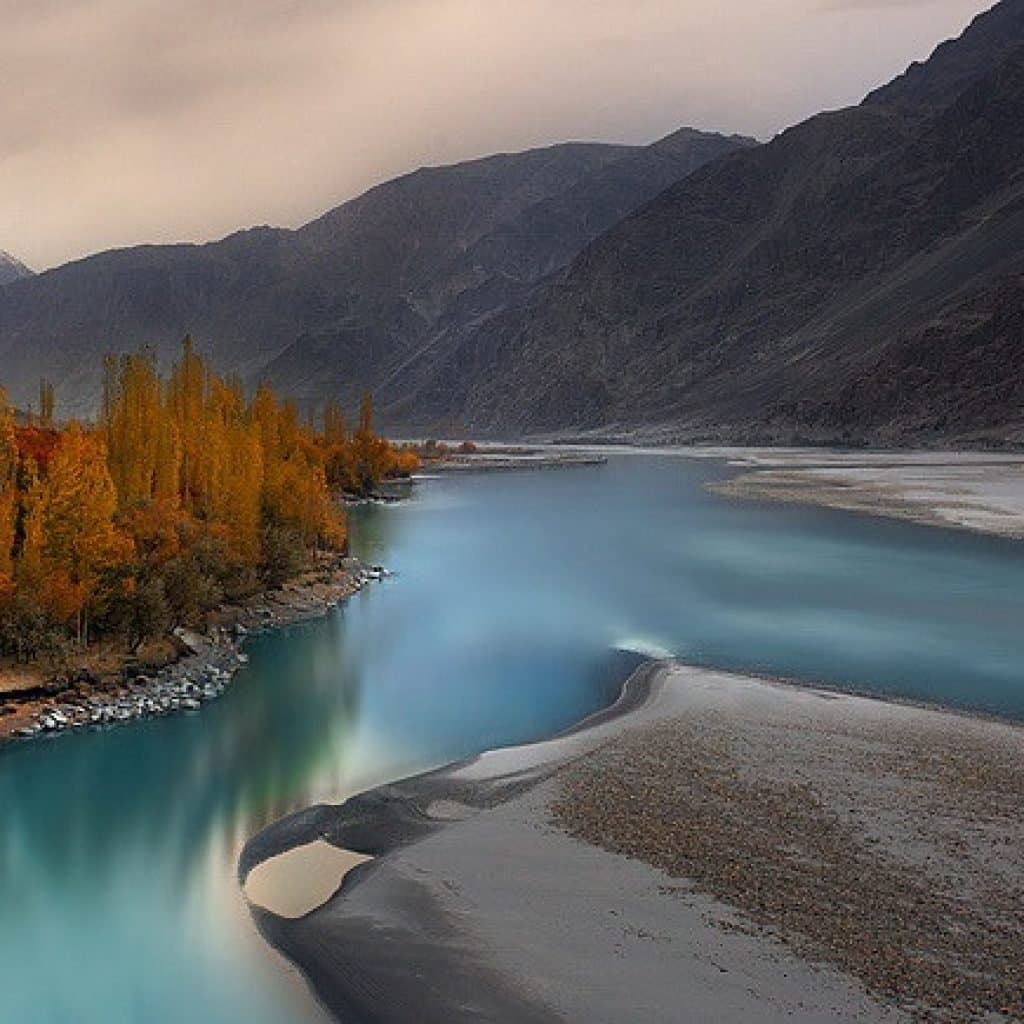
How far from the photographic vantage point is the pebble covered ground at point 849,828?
14398 mm

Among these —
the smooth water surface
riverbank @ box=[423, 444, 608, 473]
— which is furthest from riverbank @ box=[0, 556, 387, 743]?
riverbank @ box=[423, 444, 608, 473]

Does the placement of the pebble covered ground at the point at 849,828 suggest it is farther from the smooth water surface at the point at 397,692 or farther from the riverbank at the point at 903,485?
the riverbank at the point at 903,485

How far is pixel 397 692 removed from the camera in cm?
3325

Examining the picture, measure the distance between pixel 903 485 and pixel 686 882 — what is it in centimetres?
8867

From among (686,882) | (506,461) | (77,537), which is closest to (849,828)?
(686,882)

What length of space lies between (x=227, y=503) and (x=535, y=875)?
2989 cm

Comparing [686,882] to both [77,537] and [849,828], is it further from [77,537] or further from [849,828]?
[77,537]

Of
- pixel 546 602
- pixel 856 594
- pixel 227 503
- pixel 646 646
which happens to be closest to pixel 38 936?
pixel 646 646

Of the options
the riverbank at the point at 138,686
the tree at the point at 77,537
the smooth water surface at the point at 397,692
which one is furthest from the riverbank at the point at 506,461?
the tree at the point at 77,537

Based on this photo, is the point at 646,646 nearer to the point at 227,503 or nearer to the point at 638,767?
the point at 638,767

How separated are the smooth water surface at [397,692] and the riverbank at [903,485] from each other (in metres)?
9.41

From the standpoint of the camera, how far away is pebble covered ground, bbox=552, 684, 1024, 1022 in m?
14.4

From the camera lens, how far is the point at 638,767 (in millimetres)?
22844

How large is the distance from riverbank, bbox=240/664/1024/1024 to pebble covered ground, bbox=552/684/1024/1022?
0.05 metres
